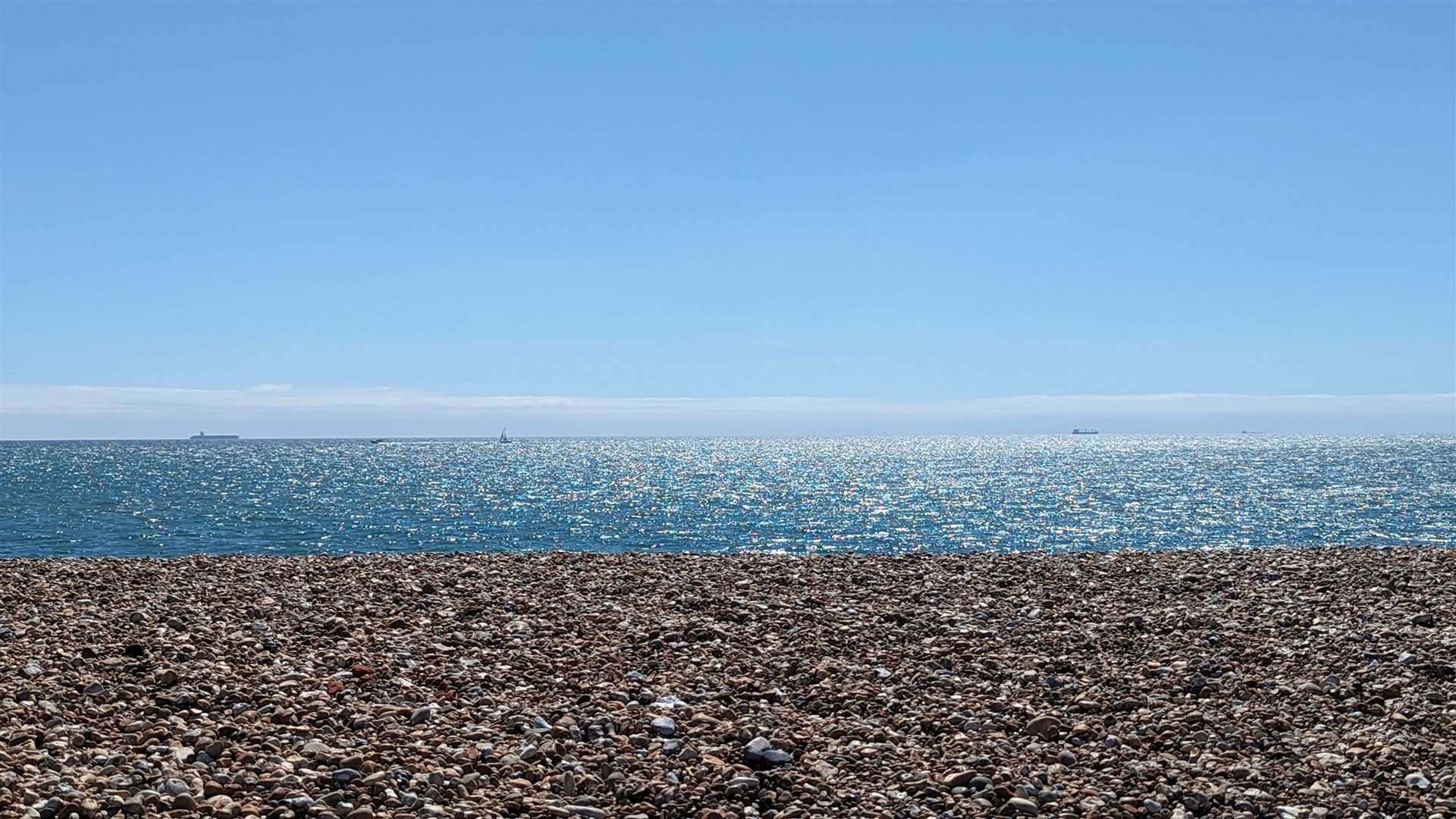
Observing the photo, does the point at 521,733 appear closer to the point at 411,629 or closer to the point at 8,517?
the point at 411,629

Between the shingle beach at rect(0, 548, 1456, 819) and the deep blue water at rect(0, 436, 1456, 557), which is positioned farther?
the deep blue water at rect(0, 436, 1456, 557)

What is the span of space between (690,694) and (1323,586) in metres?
9.74

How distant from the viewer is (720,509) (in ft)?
218

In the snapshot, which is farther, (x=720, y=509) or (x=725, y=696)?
(x=720, y=509)

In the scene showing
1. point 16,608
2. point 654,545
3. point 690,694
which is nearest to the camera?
point 690,694

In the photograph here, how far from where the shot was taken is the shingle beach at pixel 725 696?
6.69 metres

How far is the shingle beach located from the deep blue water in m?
31.2

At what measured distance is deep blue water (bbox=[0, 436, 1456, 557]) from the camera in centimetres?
4716

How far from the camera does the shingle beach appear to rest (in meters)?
6.69

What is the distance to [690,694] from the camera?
866 centimetres

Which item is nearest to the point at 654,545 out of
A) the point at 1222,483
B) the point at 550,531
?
the point at 550,531

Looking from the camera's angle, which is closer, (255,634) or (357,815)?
(357,815)

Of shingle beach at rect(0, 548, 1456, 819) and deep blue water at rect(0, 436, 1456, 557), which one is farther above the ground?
shingle beach at rect(0, 548, 1456, 819)

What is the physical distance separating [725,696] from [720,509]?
5800 cm
